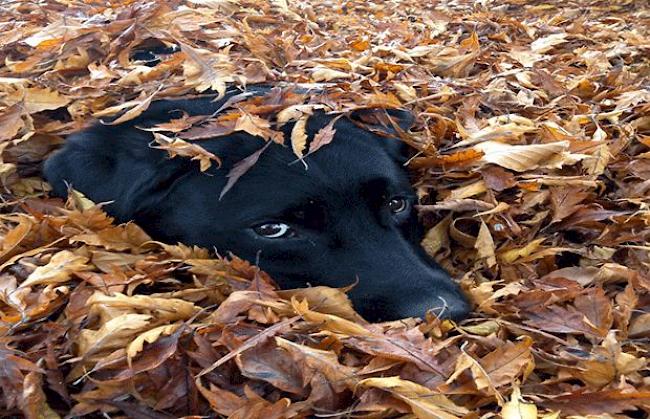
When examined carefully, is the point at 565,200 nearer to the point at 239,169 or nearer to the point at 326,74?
the point at 239,169

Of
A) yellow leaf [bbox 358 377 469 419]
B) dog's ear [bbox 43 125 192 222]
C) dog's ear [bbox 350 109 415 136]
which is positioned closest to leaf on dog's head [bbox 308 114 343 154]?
dog's ear [bbox 350 109 415 136]

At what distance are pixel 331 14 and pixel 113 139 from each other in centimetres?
350

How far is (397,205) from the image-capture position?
2.85 meters

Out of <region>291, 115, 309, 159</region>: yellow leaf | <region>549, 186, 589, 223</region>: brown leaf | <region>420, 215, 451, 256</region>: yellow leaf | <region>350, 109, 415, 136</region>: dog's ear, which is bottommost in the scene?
<region>420, 215, 451, 256</region>: yellow leaf

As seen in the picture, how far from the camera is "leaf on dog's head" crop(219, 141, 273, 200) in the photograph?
8.61 ft

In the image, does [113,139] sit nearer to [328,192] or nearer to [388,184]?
[328,192]

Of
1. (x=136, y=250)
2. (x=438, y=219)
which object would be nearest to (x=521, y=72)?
(x=438, y=219)

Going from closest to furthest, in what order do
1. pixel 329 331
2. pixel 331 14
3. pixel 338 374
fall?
pixel 338 374 → pixel 329 331 → pixel 331 14

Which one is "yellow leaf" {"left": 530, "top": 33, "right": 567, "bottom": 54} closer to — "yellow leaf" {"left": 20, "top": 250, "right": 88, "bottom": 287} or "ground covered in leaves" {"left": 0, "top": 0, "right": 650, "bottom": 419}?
"ground covered in leaves" {"left": 0, "top": 0, "right": 650, "bottom": 419}

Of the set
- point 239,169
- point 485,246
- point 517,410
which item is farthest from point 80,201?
point 517,410

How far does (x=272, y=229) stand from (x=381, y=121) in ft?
2.48

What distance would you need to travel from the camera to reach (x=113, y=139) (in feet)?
9.57

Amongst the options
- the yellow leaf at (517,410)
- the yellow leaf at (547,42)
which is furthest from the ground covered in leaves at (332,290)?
the yellow leaf at (547,42)

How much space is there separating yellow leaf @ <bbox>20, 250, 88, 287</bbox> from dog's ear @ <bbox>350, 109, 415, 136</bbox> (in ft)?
4.14
